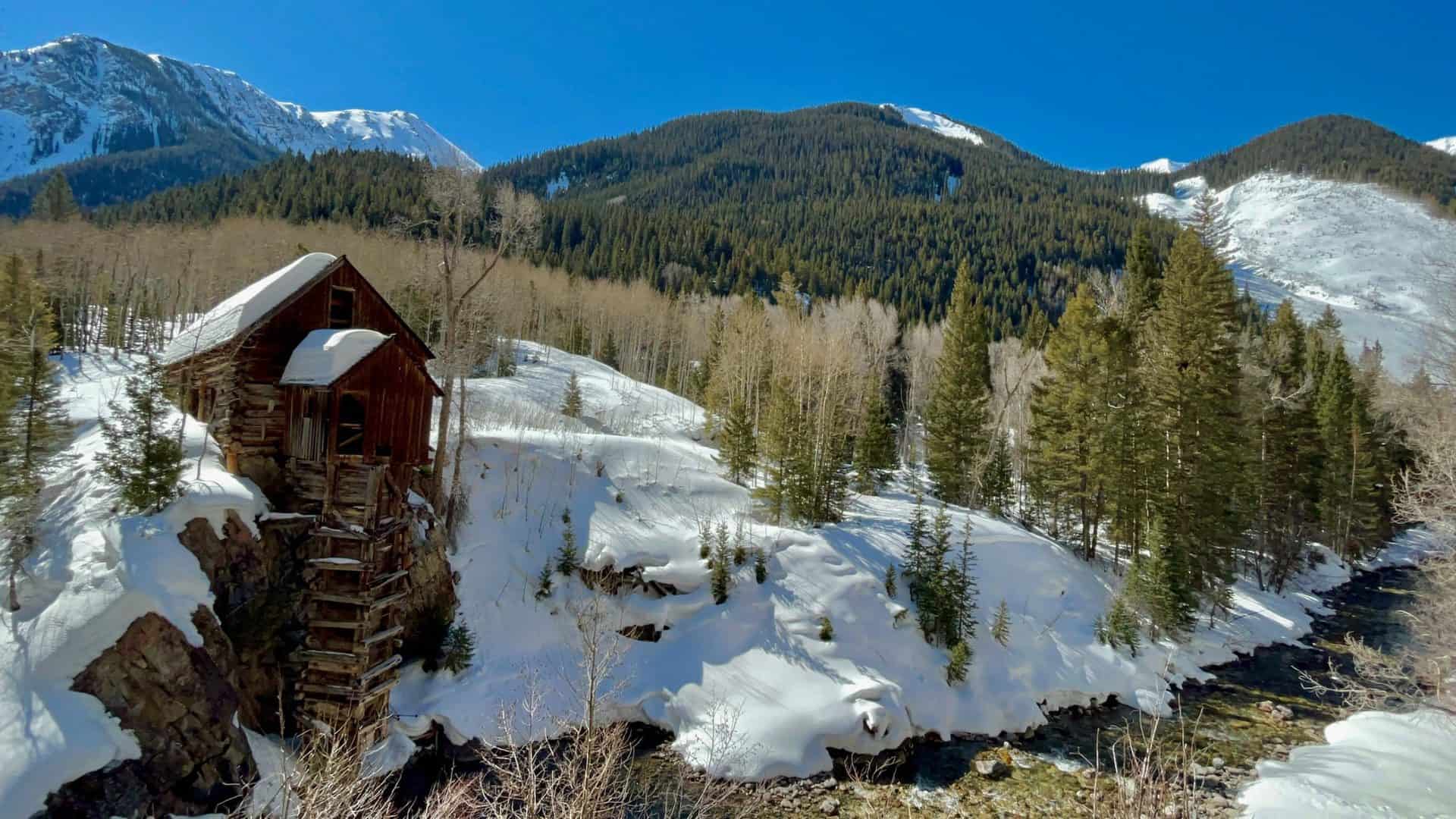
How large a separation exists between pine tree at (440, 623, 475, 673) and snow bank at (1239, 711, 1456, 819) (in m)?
16.9

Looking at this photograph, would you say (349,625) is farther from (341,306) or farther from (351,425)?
(341,306)

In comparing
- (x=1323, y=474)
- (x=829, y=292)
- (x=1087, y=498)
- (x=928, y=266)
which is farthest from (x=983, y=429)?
(x=928, y=266)

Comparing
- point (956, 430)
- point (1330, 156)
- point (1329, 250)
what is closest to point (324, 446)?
point (956, 430)

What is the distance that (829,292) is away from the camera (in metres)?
89.4

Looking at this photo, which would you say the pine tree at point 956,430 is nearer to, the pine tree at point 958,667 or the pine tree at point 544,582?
the pine tree at point 958,667

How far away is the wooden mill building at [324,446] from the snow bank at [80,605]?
4.20 ft

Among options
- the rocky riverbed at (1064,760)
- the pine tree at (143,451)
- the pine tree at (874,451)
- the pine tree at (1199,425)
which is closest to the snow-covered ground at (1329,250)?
the pine tree at (1199,425)

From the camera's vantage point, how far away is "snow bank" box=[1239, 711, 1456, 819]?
1185 cm

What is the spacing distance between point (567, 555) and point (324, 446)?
7414 mm

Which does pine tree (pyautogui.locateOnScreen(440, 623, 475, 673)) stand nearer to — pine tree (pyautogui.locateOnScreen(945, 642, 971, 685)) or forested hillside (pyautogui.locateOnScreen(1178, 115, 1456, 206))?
pine tree (pyautogui.locateOnScreen(945, 642, 971, 685))

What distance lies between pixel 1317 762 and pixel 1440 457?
730 cm

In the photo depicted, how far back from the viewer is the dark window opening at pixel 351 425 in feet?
48.9

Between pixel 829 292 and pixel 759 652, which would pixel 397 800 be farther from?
pixel 829 292

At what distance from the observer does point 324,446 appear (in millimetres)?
14414
